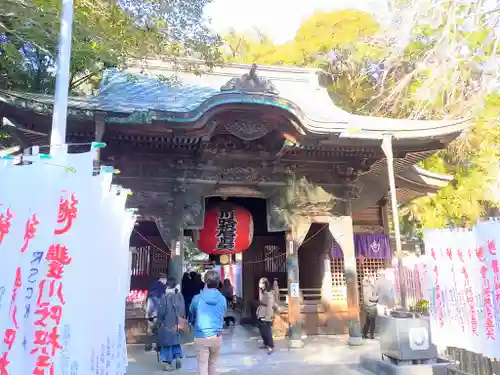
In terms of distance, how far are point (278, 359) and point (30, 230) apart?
6.46 m

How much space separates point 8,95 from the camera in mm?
7184

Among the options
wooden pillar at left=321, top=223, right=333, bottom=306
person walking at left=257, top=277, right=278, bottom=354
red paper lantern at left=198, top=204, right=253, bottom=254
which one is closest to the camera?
person walking at left=257, top=277, right=278, bottom=354

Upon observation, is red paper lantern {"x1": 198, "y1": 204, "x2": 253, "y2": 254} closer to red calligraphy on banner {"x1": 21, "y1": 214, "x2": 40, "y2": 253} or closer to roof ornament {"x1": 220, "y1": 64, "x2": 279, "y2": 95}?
roof ornament {"x1": 220, "y1": 64, "x2": 279, "y2": 95}

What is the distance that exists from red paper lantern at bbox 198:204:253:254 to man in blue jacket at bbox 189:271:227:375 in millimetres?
4975

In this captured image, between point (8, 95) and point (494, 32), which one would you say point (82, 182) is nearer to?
point (8, 95)

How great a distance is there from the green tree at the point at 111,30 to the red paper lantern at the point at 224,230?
12.7 feet

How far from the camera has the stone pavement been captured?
23.7 feet

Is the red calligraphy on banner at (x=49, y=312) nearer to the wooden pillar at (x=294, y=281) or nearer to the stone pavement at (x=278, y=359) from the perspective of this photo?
the stone pavement at (x=278, y=359)

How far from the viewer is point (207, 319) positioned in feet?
16.8

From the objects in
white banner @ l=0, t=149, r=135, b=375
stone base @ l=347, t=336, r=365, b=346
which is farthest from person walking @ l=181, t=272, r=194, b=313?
white banner @ l=0, t=149, r=135, b=375

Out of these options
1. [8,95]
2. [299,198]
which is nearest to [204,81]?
[299,198]

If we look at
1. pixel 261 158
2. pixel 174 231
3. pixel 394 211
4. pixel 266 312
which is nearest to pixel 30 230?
pixel 394 211

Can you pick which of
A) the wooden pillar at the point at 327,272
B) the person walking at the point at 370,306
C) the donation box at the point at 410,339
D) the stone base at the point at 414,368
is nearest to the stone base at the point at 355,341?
the person walking at the point at 370,306

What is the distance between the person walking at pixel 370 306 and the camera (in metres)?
9.59
